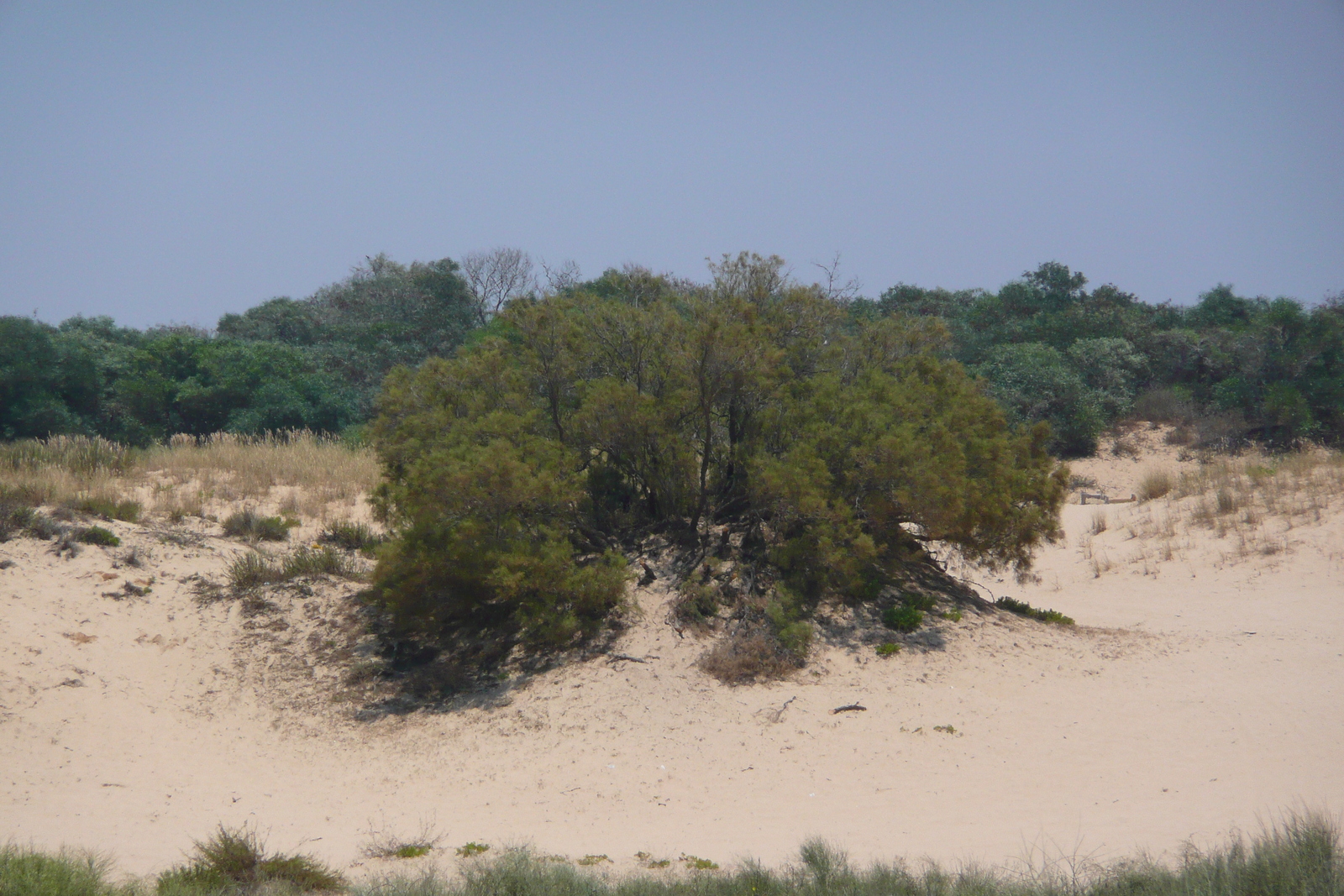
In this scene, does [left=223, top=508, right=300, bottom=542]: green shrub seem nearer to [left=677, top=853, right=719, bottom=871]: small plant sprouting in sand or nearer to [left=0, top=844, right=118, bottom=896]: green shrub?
[left=0, top=844, right=118, bottom=896]: green shrub

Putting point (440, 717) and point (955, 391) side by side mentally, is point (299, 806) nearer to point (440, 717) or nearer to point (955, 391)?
point (440, 717)

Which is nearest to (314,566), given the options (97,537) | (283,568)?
(283,568)

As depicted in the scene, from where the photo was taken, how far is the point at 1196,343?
29.0 m

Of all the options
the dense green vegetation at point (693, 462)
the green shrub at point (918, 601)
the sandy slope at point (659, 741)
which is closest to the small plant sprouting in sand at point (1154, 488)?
the sandy slope at point (659, 741)

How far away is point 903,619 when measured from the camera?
1016 cm

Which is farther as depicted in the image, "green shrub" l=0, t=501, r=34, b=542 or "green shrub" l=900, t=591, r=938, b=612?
"green shrub" l=0, t=501, r=34, b=542

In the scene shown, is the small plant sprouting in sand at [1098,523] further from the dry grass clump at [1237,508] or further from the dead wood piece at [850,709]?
the dead wood piece at [850,709]

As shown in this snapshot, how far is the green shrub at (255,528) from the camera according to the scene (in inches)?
538

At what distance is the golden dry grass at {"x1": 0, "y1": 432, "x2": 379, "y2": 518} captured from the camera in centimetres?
1357

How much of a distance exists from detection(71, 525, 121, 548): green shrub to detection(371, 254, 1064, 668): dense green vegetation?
13.2 feet

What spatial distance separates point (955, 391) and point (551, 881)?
7.75 meters

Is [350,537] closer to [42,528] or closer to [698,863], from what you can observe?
[42,528]

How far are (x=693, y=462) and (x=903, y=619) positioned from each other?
303cm

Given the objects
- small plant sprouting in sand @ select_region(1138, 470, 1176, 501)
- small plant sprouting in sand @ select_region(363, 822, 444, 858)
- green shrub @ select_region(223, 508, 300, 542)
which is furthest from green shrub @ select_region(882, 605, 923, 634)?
small plant sprouting in sand @ select_region(1138, 470, 1176, 501)
